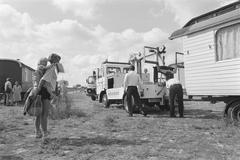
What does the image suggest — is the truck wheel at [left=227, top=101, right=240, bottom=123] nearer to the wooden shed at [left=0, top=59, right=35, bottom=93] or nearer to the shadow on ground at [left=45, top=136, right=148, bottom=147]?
the shadow on ground at [left=45, top=136, right=148, bottom=147]

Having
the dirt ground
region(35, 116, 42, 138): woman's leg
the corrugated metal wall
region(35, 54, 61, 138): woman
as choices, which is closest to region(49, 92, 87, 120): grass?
the dirt ground

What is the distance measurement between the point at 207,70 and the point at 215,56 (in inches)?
17.4

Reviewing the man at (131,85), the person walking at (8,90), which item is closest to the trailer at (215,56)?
the man at (131,85)

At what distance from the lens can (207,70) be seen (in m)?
7.64

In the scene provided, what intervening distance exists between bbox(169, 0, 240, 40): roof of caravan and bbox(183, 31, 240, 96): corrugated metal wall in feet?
0.66

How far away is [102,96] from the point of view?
1482 centimetres

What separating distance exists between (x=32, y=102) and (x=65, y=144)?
3.28ft

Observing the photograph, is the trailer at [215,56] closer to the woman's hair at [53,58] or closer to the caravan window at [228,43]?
the caravan window at [228,43]

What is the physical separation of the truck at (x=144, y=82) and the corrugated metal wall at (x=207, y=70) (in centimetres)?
265

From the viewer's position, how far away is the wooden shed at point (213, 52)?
6.90 metres

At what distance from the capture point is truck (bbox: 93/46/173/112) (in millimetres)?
10859

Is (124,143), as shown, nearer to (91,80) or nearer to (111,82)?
(111,82)

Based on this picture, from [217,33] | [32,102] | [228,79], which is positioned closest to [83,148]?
[32,102]

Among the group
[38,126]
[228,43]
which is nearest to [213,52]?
[228,43]
